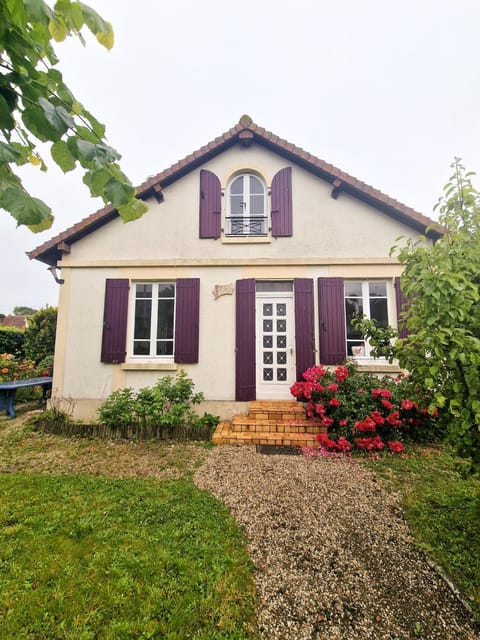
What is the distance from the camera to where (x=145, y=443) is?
4.80 m

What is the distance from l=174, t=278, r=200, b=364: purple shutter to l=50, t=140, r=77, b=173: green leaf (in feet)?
15.9

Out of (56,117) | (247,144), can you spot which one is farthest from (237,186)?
(56,117)

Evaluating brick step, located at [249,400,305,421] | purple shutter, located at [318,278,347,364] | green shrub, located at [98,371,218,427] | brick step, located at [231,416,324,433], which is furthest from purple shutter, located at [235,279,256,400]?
purple shutter, located at [318,278,347,364]

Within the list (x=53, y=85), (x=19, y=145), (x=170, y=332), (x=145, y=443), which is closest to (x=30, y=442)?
(x=145, y=443)

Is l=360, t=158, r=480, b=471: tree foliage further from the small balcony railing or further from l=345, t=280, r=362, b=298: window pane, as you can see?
the small balcony railing

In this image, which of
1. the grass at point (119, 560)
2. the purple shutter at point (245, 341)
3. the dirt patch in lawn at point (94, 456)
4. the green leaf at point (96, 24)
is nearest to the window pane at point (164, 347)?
the purple shutter at point (245, 341)

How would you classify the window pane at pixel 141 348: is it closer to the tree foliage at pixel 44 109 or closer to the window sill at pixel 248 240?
the window sill at pixel 248 240

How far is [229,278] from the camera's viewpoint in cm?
611

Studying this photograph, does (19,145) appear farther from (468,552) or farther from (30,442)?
(30,442)

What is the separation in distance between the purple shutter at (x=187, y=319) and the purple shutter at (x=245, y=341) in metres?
0.92

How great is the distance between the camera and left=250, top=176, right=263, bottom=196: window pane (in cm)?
648

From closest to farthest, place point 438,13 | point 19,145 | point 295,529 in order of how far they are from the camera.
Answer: point 19,145, point 295,529, point 438,13

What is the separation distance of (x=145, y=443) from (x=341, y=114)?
1494 centimetres

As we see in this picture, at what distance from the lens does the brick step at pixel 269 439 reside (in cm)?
457
